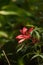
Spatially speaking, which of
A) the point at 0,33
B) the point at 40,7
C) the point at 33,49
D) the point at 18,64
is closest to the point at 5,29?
the point at 0,33

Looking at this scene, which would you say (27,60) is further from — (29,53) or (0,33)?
(0,33)

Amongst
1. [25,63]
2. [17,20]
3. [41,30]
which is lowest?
[25,63]

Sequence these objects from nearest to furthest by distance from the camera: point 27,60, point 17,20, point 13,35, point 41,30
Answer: point 41,30
point 27,60
point 13,35
point 17,20

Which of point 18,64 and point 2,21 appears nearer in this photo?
point 18,64

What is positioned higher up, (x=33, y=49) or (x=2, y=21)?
(x=2, y=21)

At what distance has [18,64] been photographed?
1615 mm

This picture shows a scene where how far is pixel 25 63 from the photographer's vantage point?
1587 millimetres

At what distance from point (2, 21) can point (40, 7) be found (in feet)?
1.37

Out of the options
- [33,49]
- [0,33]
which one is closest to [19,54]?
[33,49]

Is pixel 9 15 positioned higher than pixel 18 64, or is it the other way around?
pixel 9 15

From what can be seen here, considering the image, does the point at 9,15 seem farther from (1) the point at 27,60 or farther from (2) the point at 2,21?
(1) the point at 27,60

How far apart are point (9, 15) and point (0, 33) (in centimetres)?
33

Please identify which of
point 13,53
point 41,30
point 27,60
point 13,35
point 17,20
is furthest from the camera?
point 17,20

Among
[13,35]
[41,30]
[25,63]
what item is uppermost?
[13,35]
